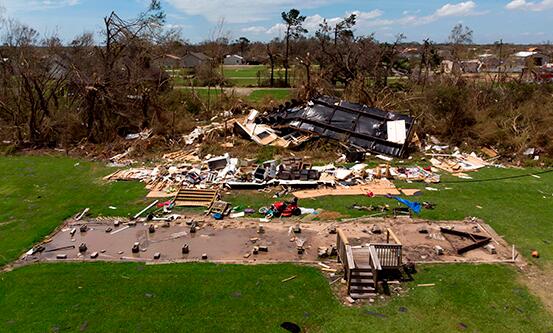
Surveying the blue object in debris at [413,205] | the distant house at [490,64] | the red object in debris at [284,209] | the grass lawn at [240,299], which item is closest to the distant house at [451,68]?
the distant house at [490,64]

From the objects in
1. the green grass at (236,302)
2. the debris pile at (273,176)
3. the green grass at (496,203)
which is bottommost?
the green grass at (236,302)

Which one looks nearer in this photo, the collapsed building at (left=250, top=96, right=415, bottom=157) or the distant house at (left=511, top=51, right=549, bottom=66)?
the collapsed building at (left=250, top=96, right=415, bottom=157)

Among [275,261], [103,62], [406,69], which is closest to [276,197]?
[275,261]

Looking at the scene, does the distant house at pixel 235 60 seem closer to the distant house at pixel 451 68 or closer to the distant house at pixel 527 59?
the distant house at pixel 527 59

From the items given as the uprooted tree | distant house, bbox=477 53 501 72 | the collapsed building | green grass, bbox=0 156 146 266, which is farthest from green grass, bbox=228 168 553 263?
distant house, bbox=477 53 501 72

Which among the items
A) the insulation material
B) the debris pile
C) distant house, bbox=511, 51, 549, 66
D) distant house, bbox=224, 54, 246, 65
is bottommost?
the debris pile

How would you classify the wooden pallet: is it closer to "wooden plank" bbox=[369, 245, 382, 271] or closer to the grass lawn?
the grass lawn
